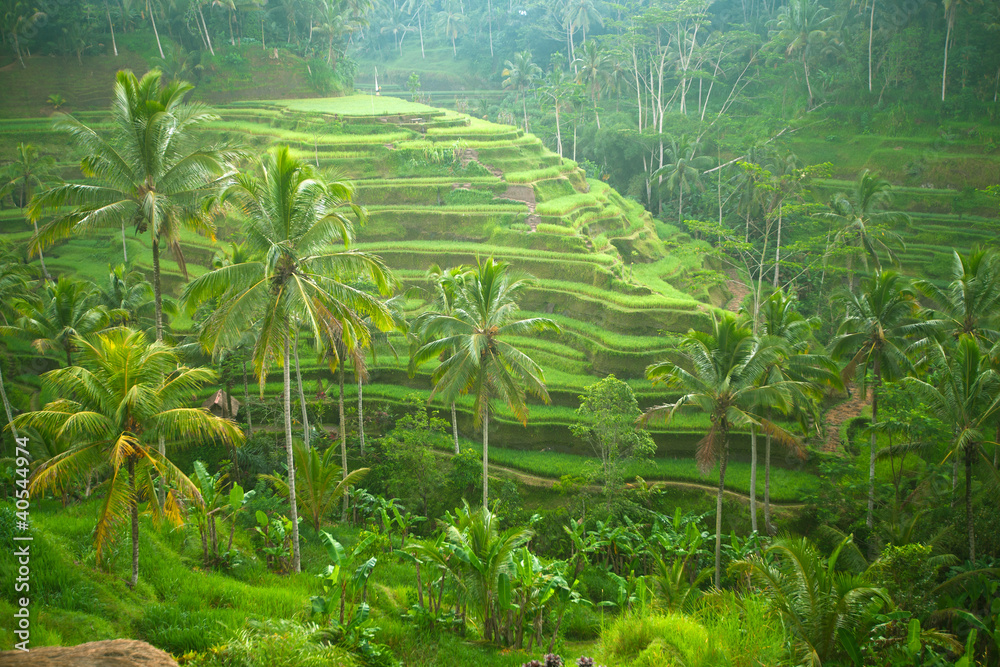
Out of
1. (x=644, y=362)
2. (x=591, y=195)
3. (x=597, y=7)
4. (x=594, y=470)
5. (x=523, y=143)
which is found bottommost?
(x=594, y=470)

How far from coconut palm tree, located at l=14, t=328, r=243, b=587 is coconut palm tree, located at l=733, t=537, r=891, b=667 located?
8.65 m

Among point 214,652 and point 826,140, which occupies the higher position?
point 826,140

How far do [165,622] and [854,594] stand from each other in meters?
9.38

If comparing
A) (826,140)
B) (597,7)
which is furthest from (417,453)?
(597,7)

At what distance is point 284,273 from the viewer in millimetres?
11469

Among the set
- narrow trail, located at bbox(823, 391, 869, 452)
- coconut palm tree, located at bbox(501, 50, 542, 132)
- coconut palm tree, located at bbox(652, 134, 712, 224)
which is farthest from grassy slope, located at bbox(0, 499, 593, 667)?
coconut palm tree, located at bbox(501, 50, 542, 132)

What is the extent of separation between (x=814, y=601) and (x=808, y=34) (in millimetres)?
45251

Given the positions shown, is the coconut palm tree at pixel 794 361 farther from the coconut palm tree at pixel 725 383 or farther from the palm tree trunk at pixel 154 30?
the palm tree trunk at pixel 154 30

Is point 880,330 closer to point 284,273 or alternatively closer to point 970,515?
point 970,515

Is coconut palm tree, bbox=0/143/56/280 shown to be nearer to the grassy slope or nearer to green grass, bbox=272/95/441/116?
green grass, bbox=272/95/441/116

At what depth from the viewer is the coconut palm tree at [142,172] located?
42.1 feet

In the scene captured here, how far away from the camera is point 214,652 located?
752cm

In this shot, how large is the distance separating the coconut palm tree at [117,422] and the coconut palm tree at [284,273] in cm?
168

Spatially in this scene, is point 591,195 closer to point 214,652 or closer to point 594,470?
point 594,470
